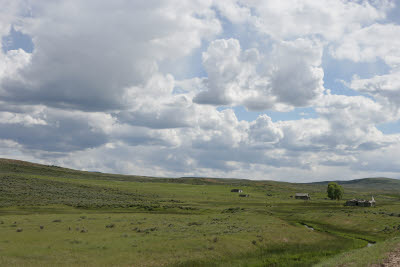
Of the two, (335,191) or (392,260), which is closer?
(392,260)

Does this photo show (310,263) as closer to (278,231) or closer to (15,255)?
A: (278,231)

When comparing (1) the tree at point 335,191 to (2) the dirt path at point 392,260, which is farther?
(1) the tree at point 335,191

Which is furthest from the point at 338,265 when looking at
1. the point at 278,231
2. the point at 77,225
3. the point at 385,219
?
the point at 385,219

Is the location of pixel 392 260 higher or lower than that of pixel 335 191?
higher

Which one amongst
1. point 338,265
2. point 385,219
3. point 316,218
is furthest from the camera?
point 316,218

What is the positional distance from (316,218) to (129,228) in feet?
158

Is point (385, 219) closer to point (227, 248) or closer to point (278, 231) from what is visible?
point (278, 231)

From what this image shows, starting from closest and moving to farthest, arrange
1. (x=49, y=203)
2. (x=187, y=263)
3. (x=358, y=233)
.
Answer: (x=187, y=263) → (x=358, y=233) → (x=49, y=203)

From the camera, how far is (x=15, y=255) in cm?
3469

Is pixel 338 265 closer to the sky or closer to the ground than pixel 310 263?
closer to the sky

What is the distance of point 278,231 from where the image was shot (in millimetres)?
54344

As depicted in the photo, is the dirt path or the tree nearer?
the dirt path

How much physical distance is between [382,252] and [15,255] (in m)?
38.8

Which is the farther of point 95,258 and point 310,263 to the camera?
point 310,263
